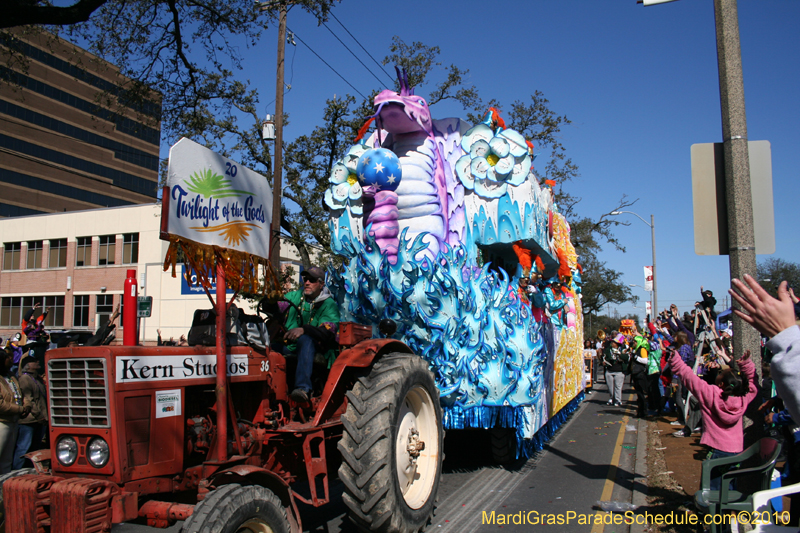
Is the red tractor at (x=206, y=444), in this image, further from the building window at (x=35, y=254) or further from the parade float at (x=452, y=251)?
the building window at (x=35, y=254)

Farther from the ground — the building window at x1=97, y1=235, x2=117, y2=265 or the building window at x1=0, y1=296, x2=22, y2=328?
the building window at x1=97, y1=235, x2=117, y2=265

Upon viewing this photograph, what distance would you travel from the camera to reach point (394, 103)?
674cm

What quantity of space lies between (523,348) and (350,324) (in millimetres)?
2914

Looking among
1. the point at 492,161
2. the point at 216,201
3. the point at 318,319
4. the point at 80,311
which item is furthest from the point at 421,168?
the point at 80,311

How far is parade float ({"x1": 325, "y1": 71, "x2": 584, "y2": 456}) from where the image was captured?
6375mm

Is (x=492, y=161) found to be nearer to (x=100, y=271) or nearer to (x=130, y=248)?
(x=130, y=248)

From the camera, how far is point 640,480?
6.37 metres

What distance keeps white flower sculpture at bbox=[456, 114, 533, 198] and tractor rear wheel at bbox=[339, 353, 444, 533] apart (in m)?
3.02

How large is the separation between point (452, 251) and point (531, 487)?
284cm

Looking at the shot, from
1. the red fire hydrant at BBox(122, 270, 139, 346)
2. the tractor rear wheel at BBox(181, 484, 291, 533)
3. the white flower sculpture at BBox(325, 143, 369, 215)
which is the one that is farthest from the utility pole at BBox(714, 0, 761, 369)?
the red fire hydrant at BBox(122, 270, 139, 346)

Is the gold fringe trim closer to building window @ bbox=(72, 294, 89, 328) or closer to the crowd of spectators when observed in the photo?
the crowd of spectators

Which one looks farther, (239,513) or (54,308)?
(54,308)

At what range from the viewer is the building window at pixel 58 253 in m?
Answer: 32.9

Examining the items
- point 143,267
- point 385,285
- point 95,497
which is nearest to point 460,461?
point 385,285
